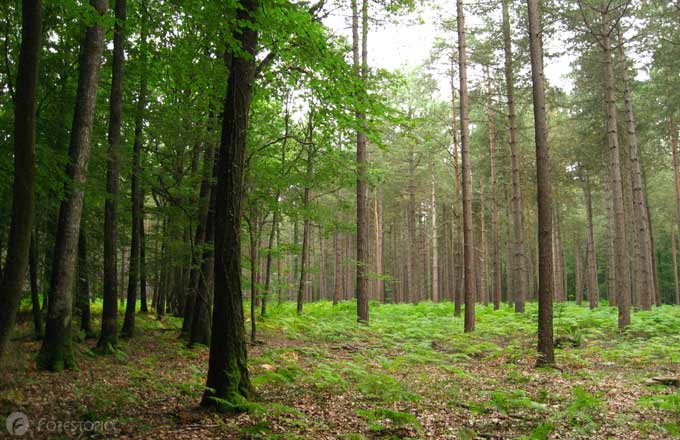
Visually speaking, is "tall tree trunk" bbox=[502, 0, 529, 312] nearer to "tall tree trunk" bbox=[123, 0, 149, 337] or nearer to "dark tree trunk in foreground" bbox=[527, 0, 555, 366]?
"dark tree trunk in foreground" bbox=[527, 0, 555, 366]

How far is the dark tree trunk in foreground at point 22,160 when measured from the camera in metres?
4.50

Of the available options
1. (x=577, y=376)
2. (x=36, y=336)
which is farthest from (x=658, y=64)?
(x=36, y=336)

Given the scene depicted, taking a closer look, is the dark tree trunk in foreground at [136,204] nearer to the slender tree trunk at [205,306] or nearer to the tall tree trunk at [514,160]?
the slender tree trunk at [205,306]

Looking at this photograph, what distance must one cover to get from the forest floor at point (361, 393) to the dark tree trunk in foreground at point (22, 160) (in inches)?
53.2

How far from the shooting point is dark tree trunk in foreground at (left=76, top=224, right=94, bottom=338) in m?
11.5

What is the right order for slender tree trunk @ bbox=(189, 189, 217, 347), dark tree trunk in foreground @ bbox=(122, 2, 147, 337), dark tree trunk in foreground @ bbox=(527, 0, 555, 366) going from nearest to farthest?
dark tree trunk in foreground @ bbox=(527, 0, 555, 366), slender tree trunk @ bbox=(189, 189, 217, 347), dark tree trunk in foreground @ bbox=(122, 2, 147, 337)

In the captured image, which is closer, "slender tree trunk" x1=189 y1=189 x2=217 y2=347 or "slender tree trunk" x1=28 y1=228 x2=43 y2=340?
"slender tree trunk" x1=28 y1=228 x2=43 y2=340

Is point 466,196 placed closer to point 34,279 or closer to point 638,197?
point 638,197

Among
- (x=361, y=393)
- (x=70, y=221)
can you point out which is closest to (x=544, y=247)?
(x=361, y=393)

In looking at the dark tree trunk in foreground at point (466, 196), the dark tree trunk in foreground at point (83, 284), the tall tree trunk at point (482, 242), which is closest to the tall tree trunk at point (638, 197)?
the dark tree trunk in foreground at point (466, 196)

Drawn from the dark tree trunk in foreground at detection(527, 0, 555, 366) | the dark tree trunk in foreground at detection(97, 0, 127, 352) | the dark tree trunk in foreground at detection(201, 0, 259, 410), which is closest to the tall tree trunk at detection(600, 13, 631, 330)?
the dark tree trunk in foreground at detection(527, 0, 555, 366)

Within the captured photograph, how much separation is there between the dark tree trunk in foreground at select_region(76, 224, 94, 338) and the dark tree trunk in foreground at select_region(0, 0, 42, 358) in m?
7.18

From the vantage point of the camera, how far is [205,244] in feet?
34.4

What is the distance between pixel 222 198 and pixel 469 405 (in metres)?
4.41
